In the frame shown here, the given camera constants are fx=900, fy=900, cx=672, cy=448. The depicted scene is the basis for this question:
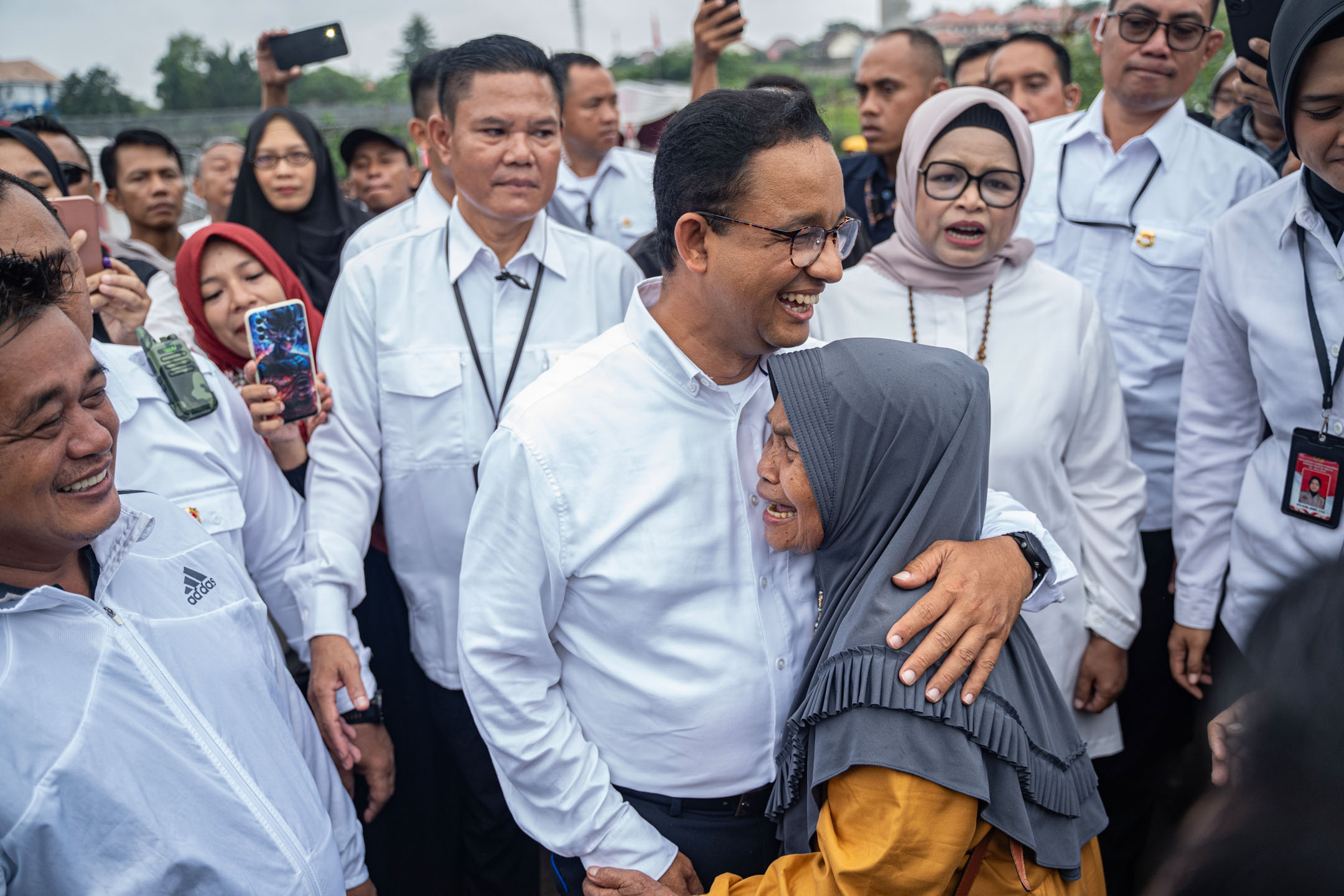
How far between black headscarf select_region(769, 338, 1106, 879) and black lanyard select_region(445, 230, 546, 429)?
1235 millimetres

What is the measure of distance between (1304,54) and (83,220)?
3.14m

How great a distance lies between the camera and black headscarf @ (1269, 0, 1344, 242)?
6.32 ft

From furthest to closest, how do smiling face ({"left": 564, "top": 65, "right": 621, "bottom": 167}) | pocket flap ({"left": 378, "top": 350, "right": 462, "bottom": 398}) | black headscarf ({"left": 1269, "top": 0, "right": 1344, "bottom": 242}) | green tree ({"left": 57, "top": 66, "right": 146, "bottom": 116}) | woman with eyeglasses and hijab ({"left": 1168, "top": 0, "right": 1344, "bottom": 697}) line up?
green tree ({"left": 57, "top": 66, "right": 146, "bottom": 116})
smiling face ({"left": 564, "top": 65, "right": 621, "bottom": 167})
pocket flap ({"left": 378, "top": 350, "right": 462, "bottom": 398})
woman with eyeglasses and hijab ({"left": 1168, "top": 0, "right": 1344, "bottom": 697})
black headscarf ({"left": 1269, "top": 0, "right": 1344, "bottom": 242})

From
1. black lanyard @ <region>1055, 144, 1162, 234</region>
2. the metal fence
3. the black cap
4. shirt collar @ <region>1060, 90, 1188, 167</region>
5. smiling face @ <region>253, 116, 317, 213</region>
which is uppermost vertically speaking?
the metal fence

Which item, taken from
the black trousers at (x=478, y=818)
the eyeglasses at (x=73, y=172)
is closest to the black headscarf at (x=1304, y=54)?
the black trousers at (x=478, y=818)

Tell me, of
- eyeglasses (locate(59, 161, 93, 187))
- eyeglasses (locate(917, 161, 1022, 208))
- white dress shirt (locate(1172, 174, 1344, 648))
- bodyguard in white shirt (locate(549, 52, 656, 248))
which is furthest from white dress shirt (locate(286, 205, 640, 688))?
bodyguard in white shirt (locate(549, 52, 656, 248))

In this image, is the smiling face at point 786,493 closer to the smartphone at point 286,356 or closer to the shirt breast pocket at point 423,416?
the shirt breast pocket at point 423,416

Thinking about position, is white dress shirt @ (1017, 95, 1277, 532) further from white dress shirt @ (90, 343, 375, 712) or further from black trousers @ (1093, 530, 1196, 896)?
white dress shirt @ (90, 343, 375, 712)

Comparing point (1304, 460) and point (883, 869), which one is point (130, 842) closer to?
point (883, 869)

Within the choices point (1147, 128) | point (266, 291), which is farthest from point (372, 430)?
point (1147, 128)

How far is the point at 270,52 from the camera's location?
4418 millimetres

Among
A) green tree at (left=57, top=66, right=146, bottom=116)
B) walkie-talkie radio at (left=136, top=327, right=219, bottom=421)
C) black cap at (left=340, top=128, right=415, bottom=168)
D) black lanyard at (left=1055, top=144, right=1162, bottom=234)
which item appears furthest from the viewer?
green tree at (left=57, top=66, right=146, bottom=116)

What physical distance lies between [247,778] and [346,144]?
5199 mm

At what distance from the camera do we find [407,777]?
2941mm
